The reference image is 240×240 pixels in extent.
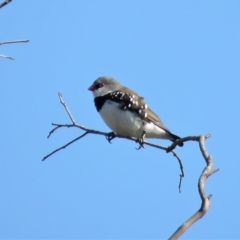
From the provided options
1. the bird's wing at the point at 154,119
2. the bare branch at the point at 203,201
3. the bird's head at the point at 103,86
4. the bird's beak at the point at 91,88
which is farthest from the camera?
the bird's beak at the point at 91,88

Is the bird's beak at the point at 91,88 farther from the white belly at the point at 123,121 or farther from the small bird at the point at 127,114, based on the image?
the white belly at the point at 123,121

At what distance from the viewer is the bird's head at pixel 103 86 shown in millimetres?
8680

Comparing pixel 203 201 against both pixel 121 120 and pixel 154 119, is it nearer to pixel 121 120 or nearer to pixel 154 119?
pixel 121 120

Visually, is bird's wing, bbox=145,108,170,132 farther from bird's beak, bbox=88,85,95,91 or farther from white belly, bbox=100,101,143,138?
bird's beak, bbox=88,85,95,91

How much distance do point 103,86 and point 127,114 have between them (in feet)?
2.77

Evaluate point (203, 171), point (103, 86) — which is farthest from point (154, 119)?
point (203, 171)

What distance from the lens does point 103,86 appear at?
8797 mm

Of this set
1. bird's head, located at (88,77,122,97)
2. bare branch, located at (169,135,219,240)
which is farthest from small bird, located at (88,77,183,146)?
bare branch, located at (169,135,219,240)

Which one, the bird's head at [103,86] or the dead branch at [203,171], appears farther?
the bird's head at [103,86]

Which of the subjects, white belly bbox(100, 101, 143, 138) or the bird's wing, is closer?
white belly bbox(100, 101, 143, 138)

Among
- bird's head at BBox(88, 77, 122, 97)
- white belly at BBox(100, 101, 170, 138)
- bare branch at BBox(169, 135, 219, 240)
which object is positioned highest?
bird's head at BBox(88, 77, 122, 97)

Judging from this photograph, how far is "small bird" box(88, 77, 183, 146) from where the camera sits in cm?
814

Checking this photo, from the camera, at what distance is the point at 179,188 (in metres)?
5.74

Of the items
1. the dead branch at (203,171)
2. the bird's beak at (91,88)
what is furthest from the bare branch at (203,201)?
the bird's beak at (91,88)
